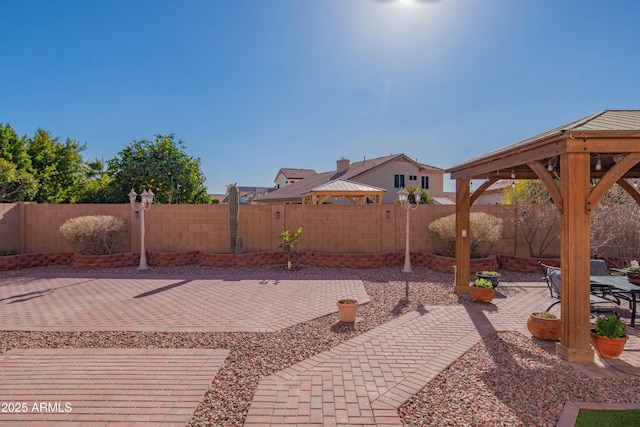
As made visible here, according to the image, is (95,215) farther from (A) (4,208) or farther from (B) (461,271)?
(B) (461,271)

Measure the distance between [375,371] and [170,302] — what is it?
499 centimetres

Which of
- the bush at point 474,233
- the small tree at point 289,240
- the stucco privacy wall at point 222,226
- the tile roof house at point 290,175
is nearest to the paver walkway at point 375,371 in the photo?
the bush at point 474,233

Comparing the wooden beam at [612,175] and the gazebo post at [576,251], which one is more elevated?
the wooden beam at [612,175]

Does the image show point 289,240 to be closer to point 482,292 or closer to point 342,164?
point 482,292

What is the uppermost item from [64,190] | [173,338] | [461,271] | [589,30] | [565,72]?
[589,30]

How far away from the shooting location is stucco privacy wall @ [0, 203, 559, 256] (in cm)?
1201

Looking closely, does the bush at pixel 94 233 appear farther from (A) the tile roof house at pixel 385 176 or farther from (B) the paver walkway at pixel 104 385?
(A) the tile roof house at pixel 385 176

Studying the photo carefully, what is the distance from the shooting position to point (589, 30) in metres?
8.51

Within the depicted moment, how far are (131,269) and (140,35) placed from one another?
7.10 metres

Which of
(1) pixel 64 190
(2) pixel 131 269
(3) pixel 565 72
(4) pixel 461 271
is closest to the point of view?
(4) pixel 461 271

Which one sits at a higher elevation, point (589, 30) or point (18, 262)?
point (589, 30)

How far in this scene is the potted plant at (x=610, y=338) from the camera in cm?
437

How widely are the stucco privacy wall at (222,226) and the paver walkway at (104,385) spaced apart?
25.2 feet

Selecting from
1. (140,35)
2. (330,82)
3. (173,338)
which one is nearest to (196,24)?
(140,35)
